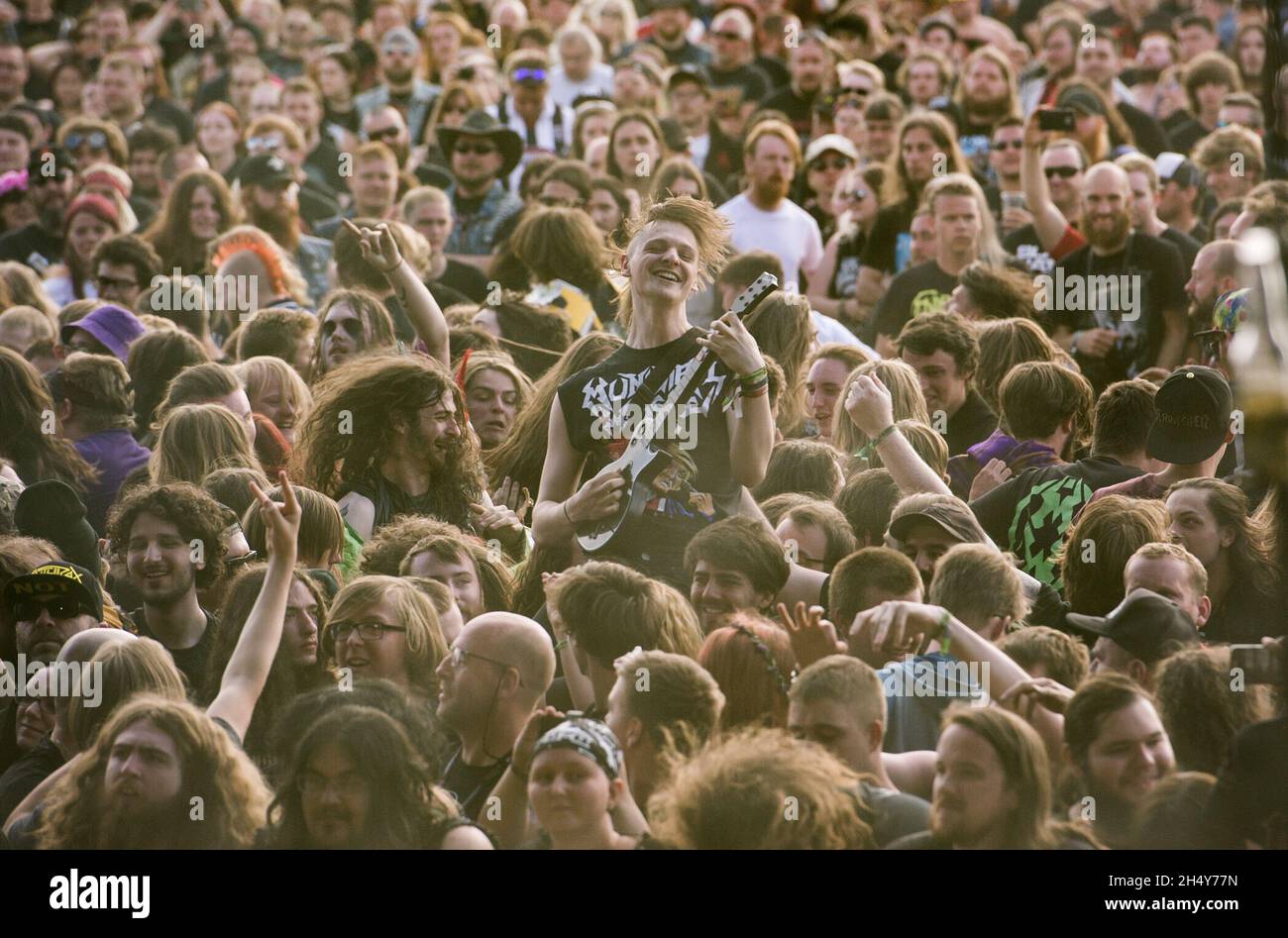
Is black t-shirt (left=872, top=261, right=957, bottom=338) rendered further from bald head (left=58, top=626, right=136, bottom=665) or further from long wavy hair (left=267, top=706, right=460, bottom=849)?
long wavy hair (left=267, top=706, right=460, bottom=849)

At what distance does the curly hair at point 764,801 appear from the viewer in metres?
4.63

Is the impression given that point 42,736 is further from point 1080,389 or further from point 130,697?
point 1080,389

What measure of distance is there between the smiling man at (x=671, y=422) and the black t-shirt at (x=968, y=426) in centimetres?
187

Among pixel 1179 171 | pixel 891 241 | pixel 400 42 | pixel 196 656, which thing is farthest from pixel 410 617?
pixel 400 42

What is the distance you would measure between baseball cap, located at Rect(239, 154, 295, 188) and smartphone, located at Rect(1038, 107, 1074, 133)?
3997 mm

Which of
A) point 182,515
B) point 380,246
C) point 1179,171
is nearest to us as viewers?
point 182,515

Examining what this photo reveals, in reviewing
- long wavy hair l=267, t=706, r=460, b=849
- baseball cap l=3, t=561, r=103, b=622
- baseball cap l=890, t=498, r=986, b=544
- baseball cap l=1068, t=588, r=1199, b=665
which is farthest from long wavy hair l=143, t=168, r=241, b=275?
baseball cap l=1068, t=588, r=1199, b=665

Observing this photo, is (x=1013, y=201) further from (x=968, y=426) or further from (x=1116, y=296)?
(x=968, y=426)

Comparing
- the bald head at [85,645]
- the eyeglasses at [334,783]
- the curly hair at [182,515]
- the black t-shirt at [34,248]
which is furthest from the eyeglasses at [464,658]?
the black t-shirt at [34,248]

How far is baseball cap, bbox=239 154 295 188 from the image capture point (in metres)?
11.0

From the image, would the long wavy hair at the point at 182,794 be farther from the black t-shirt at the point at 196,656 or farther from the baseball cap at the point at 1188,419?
the baseball cap at the point at 1188,419

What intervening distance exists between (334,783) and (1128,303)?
5.46 metres

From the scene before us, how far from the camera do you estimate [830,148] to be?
Answer: 1169 centimetres
